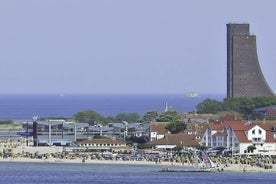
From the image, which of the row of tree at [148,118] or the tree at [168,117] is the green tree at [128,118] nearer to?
the row of tree at [148,118]

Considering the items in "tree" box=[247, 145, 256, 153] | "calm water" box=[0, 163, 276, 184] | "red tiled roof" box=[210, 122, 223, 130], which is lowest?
"calm water" box=[0, 163, 276, 184]

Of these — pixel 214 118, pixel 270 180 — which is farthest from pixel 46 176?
pixel 214 118

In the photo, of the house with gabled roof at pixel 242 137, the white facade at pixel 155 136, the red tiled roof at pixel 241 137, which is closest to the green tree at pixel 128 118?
the white facade at pixel 155 136

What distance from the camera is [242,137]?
11219 cm

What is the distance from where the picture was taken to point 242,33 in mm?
190625

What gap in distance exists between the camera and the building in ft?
606

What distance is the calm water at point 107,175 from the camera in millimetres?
89438

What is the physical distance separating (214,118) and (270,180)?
51.6 metres

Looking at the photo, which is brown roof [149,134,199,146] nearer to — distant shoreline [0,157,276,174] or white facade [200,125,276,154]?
white facade [200,125,276,154]

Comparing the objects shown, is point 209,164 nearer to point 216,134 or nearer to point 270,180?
point 270,180

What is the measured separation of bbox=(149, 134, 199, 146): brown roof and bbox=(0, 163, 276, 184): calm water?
570 inches

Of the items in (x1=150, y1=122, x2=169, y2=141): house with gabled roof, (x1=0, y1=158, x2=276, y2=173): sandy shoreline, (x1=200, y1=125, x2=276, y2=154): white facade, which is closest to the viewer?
(x1=0, y1=158, x2=276, y2=173): sandy shoreline

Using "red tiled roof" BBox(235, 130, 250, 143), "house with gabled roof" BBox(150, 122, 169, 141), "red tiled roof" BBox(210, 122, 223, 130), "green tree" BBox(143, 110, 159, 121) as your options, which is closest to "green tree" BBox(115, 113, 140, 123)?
"green tree" BBox(143, 110, 159, 121)

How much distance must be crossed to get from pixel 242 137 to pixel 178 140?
676cm
